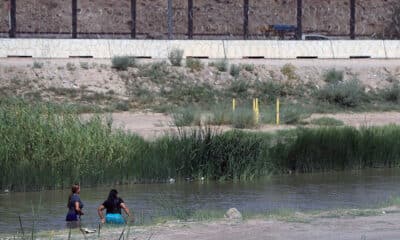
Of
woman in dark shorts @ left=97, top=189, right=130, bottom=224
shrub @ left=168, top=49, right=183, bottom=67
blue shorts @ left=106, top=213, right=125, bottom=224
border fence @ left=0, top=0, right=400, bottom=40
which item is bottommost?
blue shorts @ left=106, top=213, right=125, bottom=224

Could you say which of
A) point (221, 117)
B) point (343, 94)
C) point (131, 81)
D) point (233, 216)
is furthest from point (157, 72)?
point (233, 216)

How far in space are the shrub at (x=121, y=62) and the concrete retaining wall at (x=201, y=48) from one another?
2499 millimetres

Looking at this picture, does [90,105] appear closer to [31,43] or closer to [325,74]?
[31,43]

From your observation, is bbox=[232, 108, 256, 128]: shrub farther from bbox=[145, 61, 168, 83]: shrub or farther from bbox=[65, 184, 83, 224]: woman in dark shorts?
bbox=[65, 184, 83, 224]: woman in dark shorts

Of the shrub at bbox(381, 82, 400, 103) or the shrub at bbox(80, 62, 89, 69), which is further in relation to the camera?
the shrub at bbox(381, 82, 400, 103)

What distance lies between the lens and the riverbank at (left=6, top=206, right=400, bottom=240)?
16.1 m

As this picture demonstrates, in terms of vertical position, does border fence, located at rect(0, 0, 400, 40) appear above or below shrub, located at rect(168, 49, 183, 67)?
above

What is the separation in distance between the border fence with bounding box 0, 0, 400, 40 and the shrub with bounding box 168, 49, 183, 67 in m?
25.7

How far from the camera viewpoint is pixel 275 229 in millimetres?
17000

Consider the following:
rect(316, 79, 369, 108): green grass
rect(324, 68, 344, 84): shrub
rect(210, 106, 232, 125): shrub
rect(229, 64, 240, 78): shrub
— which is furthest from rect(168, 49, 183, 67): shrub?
rect(210, 106, 232, 125): shrub

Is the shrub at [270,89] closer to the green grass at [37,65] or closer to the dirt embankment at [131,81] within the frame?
the dirt embankment at [131,81]

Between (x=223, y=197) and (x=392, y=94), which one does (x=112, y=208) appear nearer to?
(x=223, y=197)

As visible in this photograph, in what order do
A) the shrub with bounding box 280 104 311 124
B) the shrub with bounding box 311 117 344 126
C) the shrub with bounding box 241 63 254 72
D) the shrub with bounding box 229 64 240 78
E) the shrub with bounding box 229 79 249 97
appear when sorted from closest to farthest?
1. the shrub with bounding box 311 117 344 126
2. the shrub with bounding box 280 104 311 124
3. the shrub with bounding box 229 79 249 97
4. the shrub with bounding box 229 64 240 78
5. the shrub with bounding box 241 63 254 72

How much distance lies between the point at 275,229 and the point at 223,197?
881 cm
